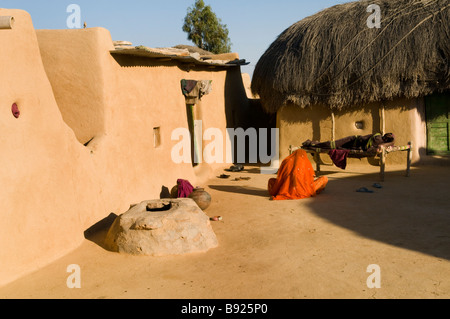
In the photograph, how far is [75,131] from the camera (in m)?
6.68

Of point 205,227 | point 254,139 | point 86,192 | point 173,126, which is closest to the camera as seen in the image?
point 205,227

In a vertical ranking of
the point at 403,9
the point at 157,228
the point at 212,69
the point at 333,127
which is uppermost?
the point at 403,9

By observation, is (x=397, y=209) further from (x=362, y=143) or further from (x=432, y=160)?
(x=432, y=160)

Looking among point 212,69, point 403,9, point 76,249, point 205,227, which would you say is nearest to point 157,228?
point 205,227

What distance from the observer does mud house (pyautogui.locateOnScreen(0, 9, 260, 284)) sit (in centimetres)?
457

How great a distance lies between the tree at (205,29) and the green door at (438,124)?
15.4 metres

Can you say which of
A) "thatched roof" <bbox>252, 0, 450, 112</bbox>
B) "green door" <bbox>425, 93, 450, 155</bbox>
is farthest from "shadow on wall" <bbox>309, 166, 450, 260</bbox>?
"thatched roof" <bbox>252, 0, 450, 112</bbox>

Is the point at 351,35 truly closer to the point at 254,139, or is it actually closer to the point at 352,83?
→ the point at 352,83

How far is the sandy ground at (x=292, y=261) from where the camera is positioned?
Result: 400 cm

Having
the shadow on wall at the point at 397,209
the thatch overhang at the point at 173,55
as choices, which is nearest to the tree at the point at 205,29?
the thatch overhang at the point at 173,55

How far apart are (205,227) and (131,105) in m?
3.05

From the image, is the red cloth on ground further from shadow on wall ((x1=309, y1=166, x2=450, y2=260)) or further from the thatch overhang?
the thatch overhang

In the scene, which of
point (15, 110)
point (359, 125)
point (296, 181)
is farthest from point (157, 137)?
point (359, 125)

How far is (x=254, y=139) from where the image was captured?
1455cm
